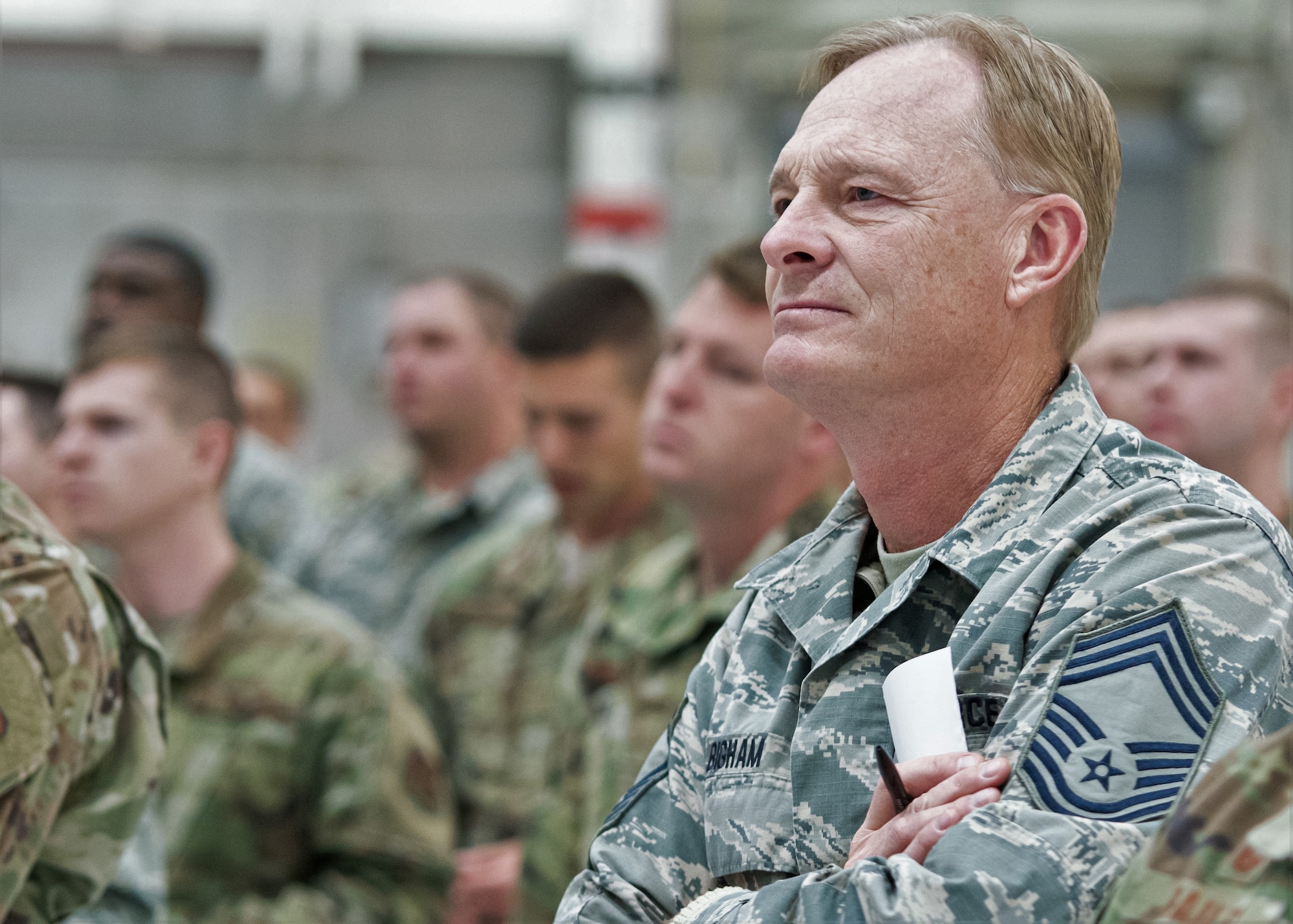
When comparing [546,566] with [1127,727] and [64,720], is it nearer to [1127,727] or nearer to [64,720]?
[64,720]

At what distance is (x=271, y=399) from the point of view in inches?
258

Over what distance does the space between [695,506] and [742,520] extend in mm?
98

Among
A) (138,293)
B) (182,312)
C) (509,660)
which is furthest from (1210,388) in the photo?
(138,293)

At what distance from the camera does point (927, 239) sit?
141 centimetres

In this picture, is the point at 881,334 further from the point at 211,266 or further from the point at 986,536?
the point at 211,266

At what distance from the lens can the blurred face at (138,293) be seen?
4.34 m

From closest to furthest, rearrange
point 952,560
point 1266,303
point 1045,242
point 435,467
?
1. point 952,560
2. point 1045,242
3. point 1266,303
4. point 435,467

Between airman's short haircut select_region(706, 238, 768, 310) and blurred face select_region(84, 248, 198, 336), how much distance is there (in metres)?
2.10

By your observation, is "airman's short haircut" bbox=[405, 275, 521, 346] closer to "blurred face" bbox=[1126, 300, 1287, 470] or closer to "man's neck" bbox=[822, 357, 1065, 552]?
"blurred face" bbox=[1126, 300, 1287, 470]

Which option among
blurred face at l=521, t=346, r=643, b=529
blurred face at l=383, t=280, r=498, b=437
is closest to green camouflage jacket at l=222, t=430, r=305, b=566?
blurred face at l=383, t=280, r=498, b=437

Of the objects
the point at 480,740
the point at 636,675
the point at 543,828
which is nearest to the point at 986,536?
the point at 636,675

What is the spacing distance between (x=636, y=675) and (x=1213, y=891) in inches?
67.5

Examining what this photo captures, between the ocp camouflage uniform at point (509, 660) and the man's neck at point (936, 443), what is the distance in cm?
200

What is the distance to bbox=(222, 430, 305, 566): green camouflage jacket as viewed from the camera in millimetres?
4707
